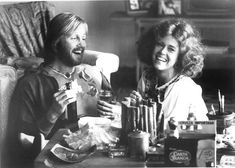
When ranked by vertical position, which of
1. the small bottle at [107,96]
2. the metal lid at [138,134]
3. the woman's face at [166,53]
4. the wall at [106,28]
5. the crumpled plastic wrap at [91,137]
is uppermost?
the wall at [106,28]

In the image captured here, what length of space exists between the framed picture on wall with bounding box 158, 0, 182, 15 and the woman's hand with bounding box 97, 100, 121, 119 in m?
0.37

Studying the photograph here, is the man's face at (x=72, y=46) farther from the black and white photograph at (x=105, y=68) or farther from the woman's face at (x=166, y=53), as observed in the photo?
the woman's face at (x=166, y=53)

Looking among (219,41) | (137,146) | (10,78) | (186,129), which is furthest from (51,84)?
(219,41)

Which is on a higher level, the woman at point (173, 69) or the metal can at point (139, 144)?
the woman at point (173, 69)

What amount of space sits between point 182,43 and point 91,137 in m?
0.46

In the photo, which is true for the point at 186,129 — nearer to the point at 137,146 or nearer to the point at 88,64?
the point at 137,146

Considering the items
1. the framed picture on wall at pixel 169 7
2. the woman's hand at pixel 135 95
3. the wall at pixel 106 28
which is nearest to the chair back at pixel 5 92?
the wall at pixel 106 28

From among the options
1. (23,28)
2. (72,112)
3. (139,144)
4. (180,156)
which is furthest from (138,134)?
(23,28)

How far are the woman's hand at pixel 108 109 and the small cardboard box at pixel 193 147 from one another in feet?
0.75

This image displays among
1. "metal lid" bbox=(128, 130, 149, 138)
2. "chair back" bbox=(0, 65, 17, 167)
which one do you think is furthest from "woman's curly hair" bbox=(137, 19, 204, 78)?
"chair back" bbox=(0, 65, 17, 167)

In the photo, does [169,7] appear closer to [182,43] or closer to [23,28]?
[182,43]

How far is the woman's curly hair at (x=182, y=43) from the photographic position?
1643 millimetres

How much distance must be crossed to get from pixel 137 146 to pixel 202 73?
0.36 metres

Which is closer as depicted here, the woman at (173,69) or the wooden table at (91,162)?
the wooden table at (91,162)
